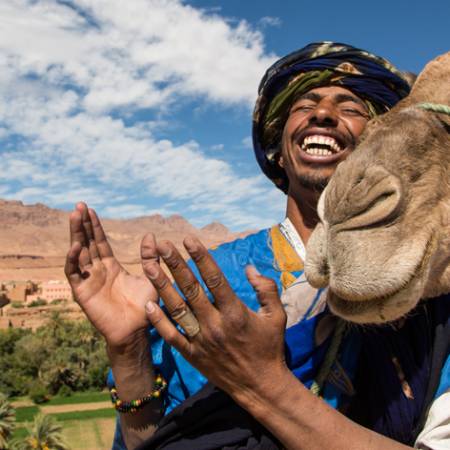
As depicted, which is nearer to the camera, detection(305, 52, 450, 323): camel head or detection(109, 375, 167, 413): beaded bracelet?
detection(305, 52, 450, 323): camel head

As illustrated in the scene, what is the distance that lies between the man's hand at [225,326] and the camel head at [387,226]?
197 millimetres

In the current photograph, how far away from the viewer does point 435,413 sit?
176cm

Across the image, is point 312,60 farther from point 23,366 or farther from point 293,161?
point 23,366

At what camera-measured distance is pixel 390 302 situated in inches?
64.0

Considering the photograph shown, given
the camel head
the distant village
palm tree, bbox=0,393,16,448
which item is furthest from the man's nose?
the distant village

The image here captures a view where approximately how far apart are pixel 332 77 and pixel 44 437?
2656 cm

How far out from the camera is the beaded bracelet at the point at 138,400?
222 centimetres

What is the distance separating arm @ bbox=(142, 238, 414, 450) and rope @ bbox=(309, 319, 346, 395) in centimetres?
Answer: 37

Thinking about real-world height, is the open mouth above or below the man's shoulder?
above

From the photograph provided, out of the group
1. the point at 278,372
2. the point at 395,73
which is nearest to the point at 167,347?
the point at 278,372

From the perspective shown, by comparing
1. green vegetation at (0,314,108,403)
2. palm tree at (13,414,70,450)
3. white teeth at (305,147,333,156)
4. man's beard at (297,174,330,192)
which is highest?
white teeth at (305,147,333,156)

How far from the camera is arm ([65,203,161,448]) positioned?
7.18ft

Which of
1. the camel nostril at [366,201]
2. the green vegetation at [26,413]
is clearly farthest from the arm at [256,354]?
the green vegetation at [26,413]

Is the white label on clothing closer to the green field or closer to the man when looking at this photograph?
the man
